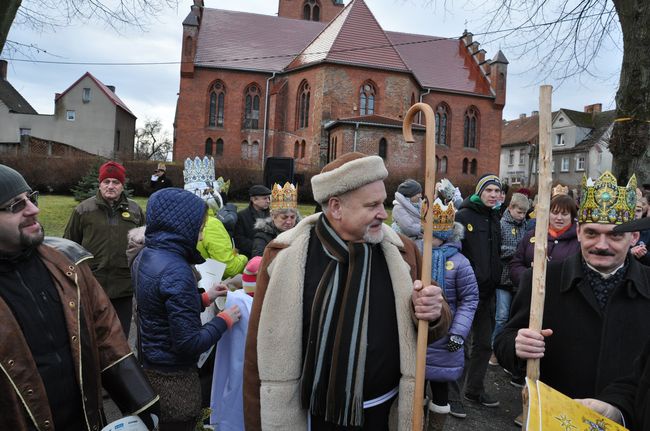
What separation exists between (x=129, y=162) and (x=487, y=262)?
23.2 metres

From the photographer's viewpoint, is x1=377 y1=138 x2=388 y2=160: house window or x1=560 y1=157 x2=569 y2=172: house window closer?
x1=377 y1=138 x2=388 y2=160: house window

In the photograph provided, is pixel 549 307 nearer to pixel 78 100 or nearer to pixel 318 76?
pixel 318 76

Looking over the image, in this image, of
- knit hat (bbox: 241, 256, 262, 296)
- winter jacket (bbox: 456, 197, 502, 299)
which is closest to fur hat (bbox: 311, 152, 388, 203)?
knit hat (bbox: 241, 256, 262, 296)

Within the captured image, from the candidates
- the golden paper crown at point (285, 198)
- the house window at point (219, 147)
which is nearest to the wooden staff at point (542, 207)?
the golden paper crown at point (285, 198)

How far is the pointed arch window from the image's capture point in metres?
38.5

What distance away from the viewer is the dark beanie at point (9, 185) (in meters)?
2.05

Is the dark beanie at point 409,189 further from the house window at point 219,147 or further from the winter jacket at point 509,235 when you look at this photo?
the house window at point 219,147

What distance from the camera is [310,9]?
51.3m

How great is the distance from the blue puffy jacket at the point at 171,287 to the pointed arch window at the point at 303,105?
36.1 meters

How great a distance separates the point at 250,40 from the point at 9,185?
44182mm

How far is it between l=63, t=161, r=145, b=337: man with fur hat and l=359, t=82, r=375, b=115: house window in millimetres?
33003

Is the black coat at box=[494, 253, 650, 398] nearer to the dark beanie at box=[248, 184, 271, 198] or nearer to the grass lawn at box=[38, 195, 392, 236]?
the dark beanie at box=[248, 184, 271, 198]

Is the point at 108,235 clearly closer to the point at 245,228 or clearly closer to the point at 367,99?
the point at 245,228

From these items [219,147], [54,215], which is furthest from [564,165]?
[54,215]
